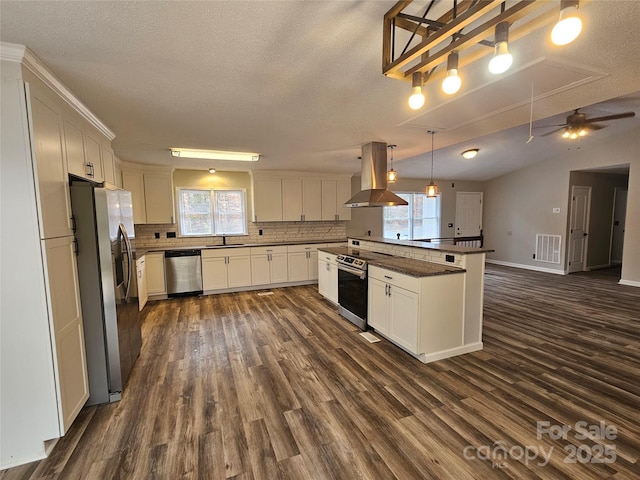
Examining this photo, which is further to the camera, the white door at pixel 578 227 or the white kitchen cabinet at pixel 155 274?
the white door at pixel 578 227

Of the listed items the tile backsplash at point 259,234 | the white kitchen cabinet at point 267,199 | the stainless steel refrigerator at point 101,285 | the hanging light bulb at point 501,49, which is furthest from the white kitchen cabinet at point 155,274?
the hanging light bulb at point 501,49

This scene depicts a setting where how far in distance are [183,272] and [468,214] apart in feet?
25.5

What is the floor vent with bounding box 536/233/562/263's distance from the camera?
269 inches

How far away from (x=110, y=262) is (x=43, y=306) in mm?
556

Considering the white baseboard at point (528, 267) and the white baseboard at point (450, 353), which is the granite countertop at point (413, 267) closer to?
the white baseboard at point (450, 353)

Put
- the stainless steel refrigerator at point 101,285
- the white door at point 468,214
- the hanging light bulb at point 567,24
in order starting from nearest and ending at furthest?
the hanging light bulb at point 567,24, the stainless steel refrigerator at point 101,285, the white door at point 468,214

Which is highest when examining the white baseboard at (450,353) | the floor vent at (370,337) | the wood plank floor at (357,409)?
the white baseboard at (450,353)

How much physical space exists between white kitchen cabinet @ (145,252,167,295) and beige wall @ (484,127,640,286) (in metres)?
8.51

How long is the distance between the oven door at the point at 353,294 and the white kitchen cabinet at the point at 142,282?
2.93 m

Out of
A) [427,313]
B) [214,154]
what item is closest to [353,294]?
[427,313]

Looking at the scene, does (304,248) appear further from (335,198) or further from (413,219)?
(413,219)

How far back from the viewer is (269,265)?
5758mm

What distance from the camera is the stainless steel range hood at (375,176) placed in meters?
3.98

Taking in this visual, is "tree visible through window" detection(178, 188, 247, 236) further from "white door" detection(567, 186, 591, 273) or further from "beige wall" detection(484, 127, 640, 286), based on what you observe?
"white door" detection(567, 186, 591, 273)
